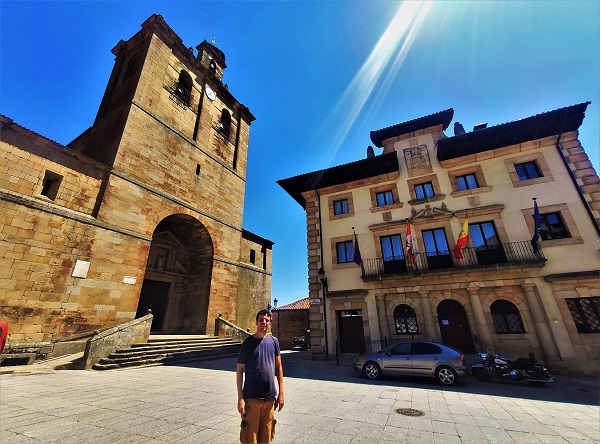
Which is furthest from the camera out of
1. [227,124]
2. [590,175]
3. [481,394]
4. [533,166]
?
[227,124]

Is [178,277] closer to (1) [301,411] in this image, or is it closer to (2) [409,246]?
(1) [301,411]

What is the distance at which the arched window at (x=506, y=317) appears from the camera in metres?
11.2

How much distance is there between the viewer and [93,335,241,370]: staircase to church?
9.70 metres

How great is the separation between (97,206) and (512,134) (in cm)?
2166

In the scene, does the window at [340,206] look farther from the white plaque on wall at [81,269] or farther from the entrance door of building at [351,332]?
the white plaque on wall at [81,269]

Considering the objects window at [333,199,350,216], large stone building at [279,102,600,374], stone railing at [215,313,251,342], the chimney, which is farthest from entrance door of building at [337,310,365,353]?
the chimney

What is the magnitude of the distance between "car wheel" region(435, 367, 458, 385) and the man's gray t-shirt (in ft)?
25.0

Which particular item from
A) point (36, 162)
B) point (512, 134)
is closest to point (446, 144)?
point (512, 134)

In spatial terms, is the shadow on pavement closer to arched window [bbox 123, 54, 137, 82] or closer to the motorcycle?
the motorcycle

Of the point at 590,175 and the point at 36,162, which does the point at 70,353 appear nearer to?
the point at 36,162

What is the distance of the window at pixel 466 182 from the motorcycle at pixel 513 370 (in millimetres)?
8579

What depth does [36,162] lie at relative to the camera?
1077cm

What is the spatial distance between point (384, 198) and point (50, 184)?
55.6 ft

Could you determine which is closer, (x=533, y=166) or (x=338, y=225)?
(x=533, y=166)
